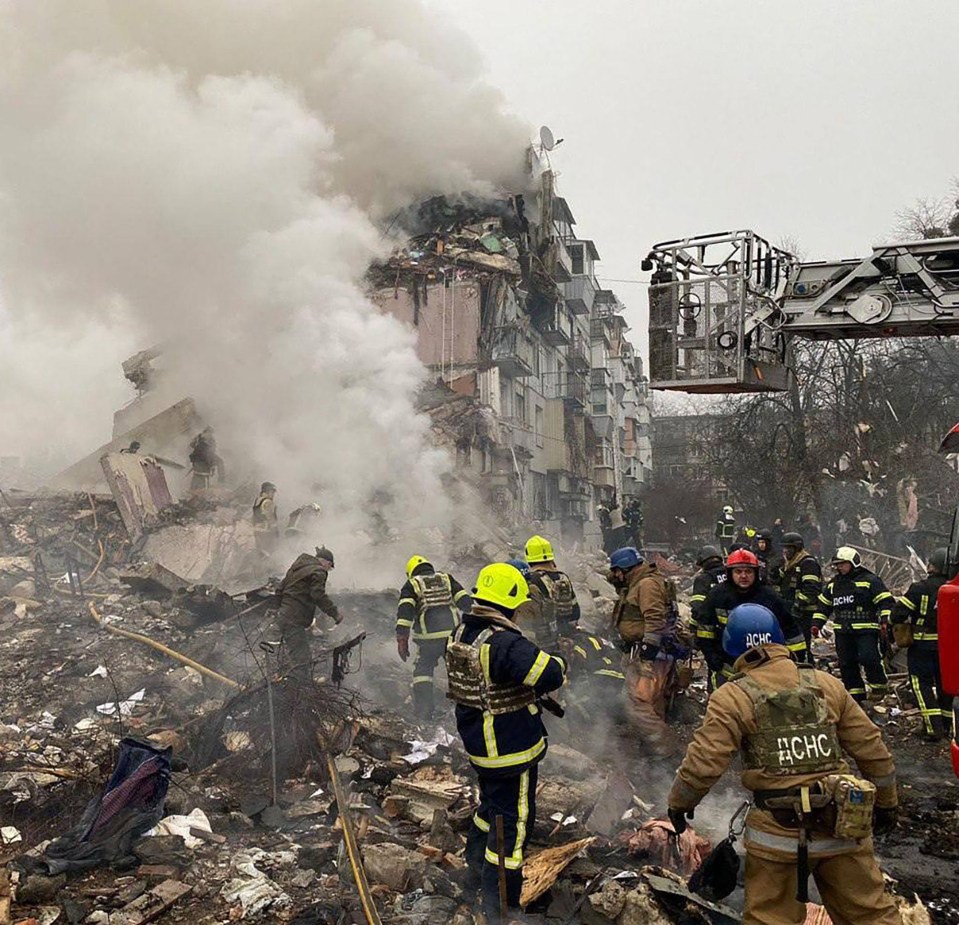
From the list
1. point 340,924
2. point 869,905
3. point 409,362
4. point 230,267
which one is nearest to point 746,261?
point 869,905

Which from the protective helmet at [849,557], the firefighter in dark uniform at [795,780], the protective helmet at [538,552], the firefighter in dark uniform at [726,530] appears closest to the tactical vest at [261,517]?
the protective helmet at [538,552]

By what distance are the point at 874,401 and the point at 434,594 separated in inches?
714

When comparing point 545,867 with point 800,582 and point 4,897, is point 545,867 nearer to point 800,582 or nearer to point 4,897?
point 4,897

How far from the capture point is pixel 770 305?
5.89m

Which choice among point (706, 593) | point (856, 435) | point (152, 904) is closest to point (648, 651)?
point (706, 593)

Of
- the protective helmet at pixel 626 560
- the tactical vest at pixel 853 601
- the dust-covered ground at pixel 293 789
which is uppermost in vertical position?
the protective helmet at pixel 626 560

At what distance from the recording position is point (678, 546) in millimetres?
23609

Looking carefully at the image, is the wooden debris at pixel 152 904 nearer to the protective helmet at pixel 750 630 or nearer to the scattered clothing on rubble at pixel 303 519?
the protective helmet at pixel 750 630

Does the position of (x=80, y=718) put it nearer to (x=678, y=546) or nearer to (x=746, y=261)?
(x=746, y=261)

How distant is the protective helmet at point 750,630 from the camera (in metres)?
3.02

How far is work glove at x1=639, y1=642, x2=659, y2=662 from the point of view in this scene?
6086mm

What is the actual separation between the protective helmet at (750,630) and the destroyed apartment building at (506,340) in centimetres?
1518

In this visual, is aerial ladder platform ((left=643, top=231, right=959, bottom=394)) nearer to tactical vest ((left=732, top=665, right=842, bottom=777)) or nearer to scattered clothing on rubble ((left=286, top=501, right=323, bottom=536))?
tactical vest ((left=732, top=665, right=842, bottom=777))

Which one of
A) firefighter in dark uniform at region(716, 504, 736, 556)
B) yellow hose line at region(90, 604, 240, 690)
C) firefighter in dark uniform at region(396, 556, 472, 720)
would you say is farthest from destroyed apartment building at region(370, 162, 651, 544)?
firefighter in dark uniform at region(396, 556, 472, 720)
